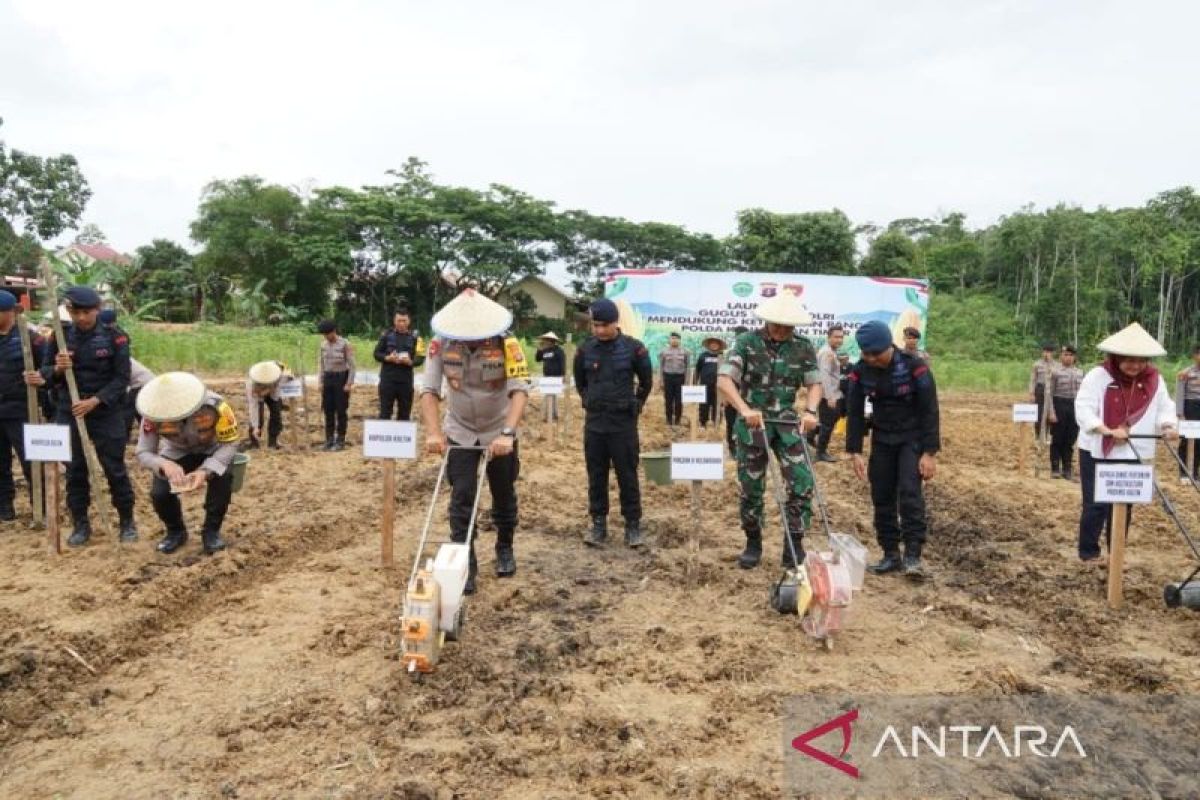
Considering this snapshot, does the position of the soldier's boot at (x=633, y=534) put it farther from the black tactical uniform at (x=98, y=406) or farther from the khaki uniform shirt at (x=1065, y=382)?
the khaki uniform shirt at (x=1065, y=382)

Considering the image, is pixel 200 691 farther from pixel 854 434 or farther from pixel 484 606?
pixel 854 434

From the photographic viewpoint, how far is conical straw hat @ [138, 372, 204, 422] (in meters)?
4.94

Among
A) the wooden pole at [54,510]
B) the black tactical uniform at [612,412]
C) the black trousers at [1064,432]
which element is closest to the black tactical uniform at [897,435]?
the black tactical uniform at [612,412]

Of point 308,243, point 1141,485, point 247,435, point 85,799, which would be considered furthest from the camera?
point 308,243

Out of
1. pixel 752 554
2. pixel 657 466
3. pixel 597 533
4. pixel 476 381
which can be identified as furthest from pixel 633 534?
pixel 476 381

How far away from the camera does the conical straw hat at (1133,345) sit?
4.96 meters

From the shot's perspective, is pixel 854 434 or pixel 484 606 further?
pixel 854 434

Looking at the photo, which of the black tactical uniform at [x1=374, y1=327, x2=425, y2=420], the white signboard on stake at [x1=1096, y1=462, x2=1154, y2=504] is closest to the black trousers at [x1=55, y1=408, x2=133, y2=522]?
the black tactical uniform at [x1=374, y1=327, x2=425, y2=420]

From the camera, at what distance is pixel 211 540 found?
5.66 meters

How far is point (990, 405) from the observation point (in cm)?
1847

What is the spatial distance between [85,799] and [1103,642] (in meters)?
4.81

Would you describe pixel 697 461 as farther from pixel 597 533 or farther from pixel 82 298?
pixel 82 298

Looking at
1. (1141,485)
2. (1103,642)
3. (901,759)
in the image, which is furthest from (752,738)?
(1141,485)

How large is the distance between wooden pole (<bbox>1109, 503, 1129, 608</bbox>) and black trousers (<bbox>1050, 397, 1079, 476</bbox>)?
4.94 meters
